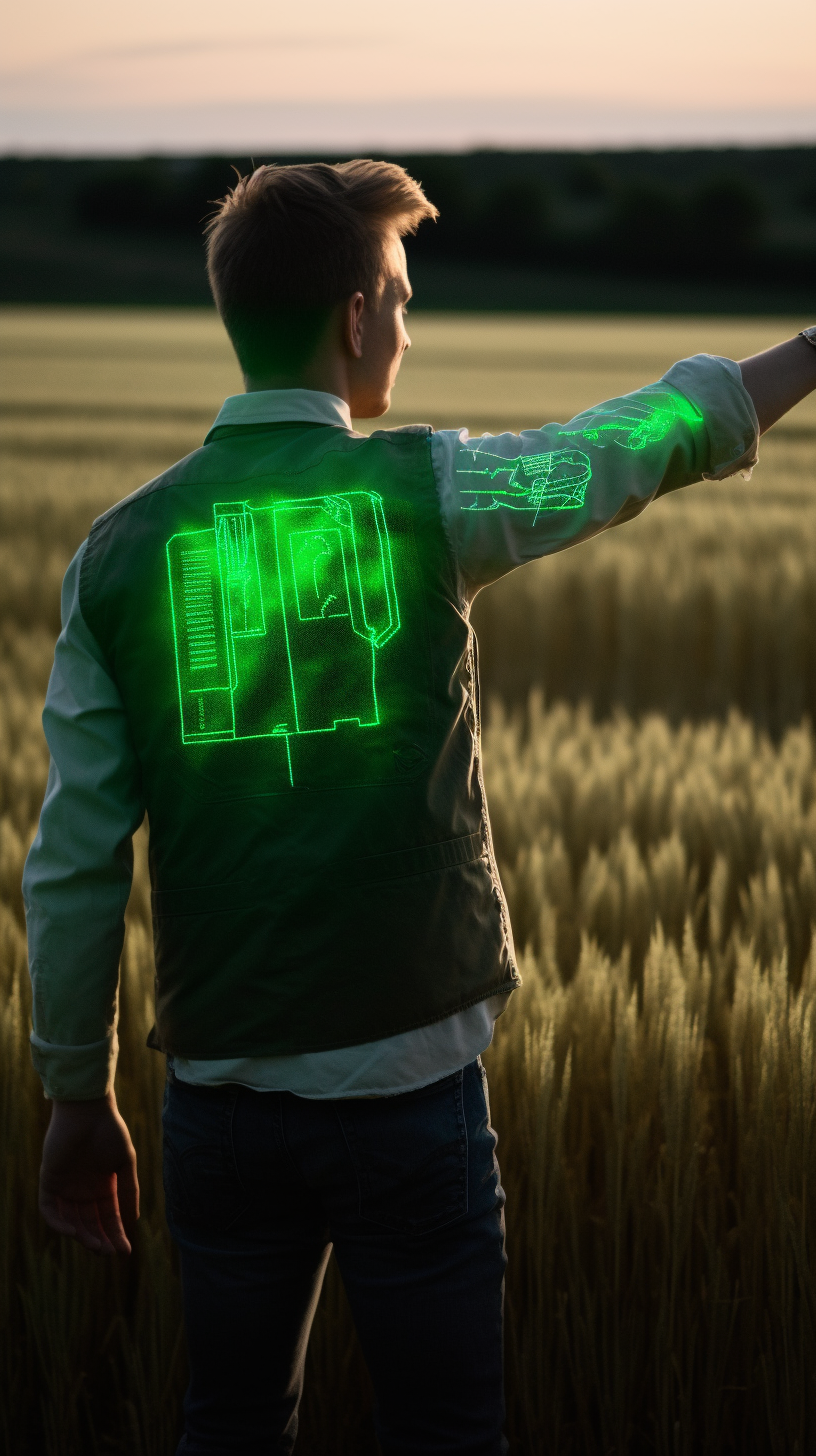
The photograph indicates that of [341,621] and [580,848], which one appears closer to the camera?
[341,621]

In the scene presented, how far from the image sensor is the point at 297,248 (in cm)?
98

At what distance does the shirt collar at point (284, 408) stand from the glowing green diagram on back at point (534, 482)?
5.2 inches

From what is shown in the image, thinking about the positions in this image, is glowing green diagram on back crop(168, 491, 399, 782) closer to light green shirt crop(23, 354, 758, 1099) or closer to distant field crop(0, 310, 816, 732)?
light green shirt crop(23, 354, 758, 1099)

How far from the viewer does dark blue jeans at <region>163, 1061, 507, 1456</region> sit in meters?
0.98

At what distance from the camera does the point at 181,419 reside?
16.9m

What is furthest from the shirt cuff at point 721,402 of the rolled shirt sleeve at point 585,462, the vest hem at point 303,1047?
the vest hem at point 303,1047

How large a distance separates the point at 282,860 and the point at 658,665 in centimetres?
424

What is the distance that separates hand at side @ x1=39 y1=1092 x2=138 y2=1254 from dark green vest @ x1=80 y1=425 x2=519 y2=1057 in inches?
6.4

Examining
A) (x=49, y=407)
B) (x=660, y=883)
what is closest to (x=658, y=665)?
(x=660, y=883)

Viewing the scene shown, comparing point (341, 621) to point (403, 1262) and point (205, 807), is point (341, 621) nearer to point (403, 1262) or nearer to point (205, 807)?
point (205, 807)

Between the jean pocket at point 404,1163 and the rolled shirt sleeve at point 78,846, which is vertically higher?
the rolled shirt sleeve at point 78,846

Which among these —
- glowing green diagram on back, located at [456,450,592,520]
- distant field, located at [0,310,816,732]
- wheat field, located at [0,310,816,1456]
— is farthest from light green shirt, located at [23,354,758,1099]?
distant field, located at [0,310,816,732]

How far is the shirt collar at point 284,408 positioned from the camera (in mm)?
1000

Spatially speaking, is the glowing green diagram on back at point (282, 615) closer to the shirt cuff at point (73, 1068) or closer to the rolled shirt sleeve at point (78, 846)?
the rolled shirt sleeve at point (78, 846)
